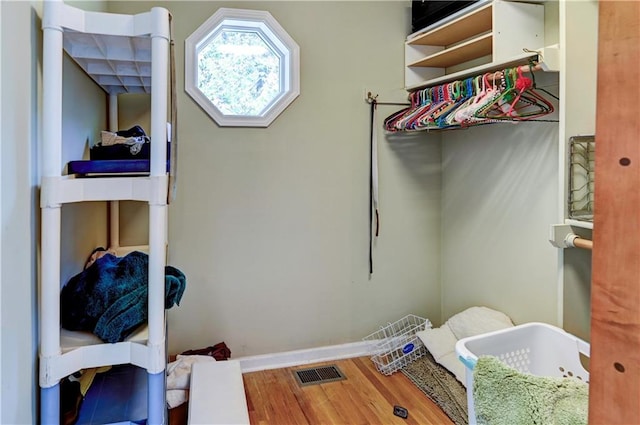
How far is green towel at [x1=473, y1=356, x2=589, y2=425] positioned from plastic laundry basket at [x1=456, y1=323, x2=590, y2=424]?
341 mm

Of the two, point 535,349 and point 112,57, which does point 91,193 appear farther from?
point 535,349

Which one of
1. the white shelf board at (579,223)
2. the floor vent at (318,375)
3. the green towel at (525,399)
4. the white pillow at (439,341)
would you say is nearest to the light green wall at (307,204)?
the floor vent at (318,375)

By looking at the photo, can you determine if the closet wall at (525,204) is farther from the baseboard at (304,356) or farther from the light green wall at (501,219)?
the baseboard at (304,356)

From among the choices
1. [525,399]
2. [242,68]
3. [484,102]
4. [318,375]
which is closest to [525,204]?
[484,102]

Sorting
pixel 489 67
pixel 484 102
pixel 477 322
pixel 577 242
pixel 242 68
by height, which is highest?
pixel 242 68

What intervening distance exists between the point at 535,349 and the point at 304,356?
50.9 inches

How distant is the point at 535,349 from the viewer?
69.9 inches

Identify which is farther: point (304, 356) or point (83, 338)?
point (304, 356)

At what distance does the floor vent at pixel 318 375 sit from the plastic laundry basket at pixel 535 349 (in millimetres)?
863

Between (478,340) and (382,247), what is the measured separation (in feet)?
3.68

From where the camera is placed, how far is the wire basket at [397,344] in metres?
2.46

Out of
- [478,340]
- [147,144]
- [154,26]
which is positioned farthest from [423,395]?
[154,26]

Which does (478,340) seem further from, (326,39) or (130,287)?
(326,39)

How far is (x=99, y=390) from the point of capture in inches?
60.9
